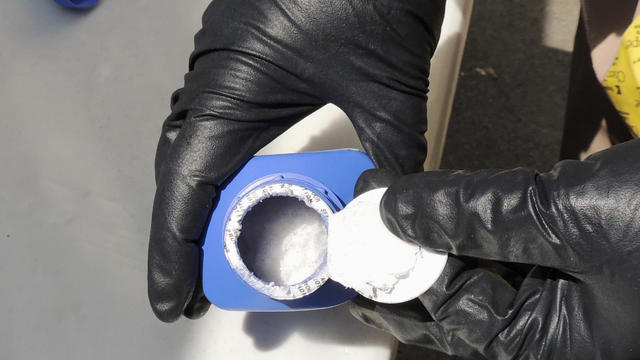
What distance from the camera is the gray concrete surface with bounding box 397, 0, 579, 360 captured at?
1413 mm

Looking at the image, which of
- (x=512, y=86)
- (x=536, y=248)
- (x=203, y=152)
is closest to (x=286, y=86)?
(x=203, y=152)

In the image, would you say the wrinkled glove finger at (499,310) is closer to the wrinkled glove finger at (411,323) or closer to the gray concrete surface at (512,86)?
the wrinkled glove finger at (411,323)

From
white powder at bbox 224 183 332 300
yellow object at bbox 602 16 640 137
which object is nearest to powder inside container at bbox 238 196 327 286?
white powder at bbox 224 183 332 300

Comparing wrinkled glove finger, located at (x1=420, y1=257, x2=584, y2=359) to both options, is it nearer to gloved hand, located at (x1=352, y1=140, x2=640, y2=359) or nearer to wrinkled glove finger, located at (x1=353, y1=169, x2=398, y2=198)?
gloved hand, located at (x1=352, y1=140, x2=640, y2=359)

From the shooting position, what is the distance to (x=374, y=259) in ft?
1.95

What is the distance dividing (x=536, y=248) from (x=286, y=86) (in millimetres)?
392

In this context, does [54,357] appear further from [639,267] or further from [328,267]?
[639,267]

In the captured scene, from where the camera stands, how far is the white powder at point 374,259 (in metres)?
0.59

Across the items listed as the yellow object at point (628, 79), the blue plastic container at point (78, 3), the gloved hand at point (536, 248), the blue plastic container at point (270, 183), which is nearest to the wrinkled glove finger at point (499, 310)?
the gloved hand at point (536, 248)

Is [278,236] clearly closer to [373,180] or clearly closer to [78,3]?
[373,180]

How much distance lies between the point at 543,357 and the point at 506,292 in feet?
0.28

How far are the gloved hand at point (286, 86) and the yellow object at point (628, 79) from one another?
0.27 metres

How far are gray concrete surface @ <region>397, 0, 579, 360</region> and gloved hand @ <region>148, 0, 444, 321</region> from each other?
0.73m

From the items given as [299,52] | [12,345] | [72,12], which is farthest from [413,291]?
[72,12]
